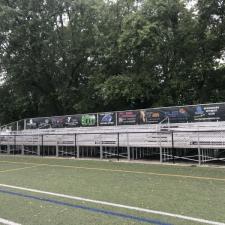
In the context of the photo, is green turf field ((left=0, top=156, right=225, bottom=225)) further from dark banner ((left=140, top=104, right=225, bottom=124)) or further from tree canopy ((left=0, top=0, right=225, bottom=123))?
tree canopy ((left=0, top=0, right=225, bottom=123))

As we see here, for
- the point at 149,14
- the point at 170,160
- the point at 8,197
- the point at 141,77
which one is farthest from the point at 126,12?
the point at 8,197

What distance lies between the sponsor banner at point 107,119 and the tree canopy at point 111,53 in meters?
6.71

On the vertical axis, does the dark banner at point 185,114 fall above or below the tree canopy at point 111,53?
below

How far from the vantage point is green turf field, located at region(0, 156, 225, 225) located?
22.7 feet

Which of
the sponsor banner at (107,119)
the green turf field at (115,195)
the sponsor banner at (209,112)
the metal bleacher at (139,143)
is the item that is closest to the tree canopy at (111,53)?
the sponsor banner at (107,119)

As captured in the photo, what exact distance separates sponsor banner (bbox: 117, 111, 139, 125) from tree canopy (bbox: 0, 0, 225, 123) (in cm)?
755

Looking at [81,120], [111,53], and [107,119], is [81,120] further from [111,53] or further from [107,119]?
[111,53]

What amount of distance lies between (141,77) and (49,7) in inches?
422

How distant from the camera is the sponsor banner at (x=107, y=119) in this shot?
2038 cm

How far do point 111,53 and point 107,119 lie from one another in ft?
32.1

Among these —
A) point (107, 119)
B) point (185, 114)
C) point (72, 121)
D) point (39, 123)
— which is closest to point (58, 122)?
point (72, 121)

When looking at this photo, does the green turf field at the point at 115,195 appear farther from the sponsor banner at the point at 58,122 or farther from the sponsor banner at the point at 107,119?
the sponsor banner at the point at 58,122

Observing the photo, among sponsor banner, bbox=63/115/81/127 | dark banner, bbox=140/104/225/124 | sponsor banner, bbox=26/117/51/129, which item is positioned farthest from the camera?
sponsor banner, bbox=26/117/51/129

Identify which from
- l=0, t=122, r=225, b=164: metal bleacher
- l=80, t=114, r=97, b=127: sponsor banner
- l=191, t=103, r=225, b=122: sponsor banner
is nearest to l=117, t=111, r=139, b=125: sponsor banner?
l=0, t=122, r=225, b=164: metal bleacher
